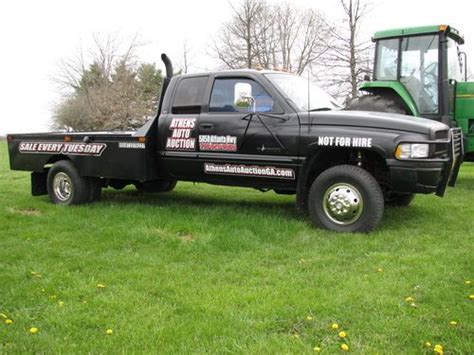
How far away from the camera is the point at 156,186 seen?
9.43 m

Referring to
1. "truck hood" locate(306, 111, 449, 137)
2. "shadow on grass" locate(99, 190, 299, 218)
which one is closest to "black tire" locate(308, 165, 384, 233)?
"truck hood" locate(306, 111, 449, 137)

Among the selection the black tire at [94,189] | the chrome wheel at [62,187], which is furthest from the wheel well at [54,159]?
the black tire at [94,189]

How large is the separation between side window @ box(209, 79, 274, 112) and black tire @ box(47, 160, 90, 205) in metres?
2.50

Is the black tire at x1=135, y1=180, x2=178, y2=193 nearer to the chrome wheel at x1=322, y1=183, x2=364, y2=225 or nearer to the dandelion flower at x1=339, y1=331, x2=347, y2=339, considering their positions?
the chrome wheel at x1=322, y1=183, x2=364, y2=225

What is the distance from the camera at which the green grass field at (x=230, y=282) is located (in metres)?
3.54

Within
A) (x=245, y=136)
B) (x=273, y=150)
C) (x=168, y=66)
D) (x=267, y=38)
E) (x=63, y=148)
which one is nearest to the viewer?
(x=273, y=150)

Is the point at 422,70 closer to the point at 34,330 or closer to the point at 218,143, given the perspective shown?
the point at 218,143

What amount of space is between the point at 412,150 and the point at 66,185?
5.34m

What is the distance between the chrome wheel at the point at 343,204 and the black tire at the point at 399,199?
1635mm

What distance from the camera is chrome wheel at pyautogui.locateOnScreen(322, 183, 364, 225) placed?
634cm

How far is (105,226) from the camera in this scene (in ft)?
22.3

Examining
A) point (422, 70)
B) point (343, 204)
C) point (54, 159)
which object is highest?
point (422, 70)

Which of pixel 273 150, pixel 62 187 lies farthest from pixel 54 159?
pixel 273 150

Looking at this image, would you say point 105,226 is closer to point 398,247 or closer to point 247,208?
point 247,208
